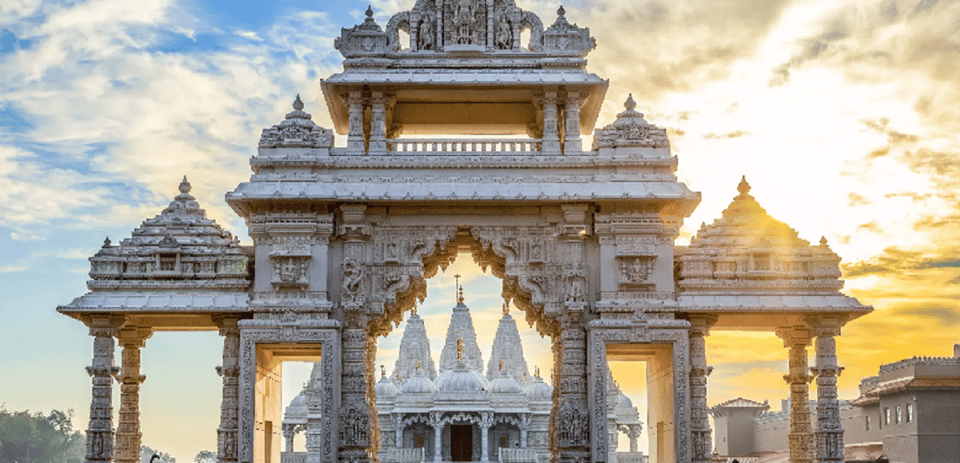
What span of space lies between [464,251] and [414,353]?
27.4m

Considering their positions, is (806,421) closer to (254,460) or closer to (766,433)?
(254,460)

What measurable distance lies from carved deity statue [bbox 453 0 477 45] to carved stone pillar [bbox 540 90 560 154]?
1940mm

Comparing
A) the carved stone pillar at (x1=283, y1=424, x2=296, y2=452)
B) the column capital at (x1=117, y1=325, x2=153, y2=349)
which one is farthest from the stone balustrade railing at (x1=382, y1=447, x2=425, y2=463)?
the column capital at (x1=117, y1=325, x2=153, y2=349)

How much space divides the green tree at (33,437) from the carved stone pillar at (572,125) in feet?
154

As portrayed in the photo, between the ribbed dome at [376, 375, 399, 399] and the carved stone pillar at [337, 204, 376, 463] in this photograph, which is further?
the ribbed dome at [376, 375, 399, 399]

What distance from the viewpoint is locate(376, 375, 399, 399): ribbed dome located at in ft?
146

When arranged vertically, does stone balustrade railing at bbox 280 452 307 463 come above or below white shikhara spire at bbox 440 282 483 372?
below

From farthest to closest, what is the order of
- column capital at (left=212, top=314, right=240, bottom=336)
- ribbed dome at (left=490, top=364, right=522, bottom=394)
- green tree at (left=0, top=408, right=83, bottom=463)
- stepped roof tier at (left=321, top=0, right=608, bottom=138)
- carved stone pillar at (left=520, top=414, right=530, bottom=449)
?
green tree at (left=0, top=408, right=83, bottom=463) → ribbed dome at (left=490, top=364, right=522, bottom=394) → carved stone pillar at (left=520, top=414, right=530, bottom=449) → stepped roof tier at (left=321, top=0, right=608, bottom=138) → column capital at (left=212, top=314, right=240, bottom=336)

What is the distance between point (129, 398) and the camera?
2309cm

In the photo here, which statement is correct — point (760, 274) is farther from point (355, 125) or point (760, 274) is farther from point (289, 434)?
point (289, 434)

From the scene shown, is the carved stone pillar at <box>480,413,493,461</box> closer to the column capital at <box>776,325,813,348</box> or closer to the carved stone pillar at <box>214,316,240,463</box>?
the column capital at <box>776,325,813,348</box>

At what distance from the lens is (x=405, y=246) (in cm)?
2111

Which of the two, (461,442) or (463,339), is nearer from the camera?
(461,442)

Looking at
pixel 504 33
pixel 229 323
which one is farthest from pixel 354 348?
pixel 504 33
